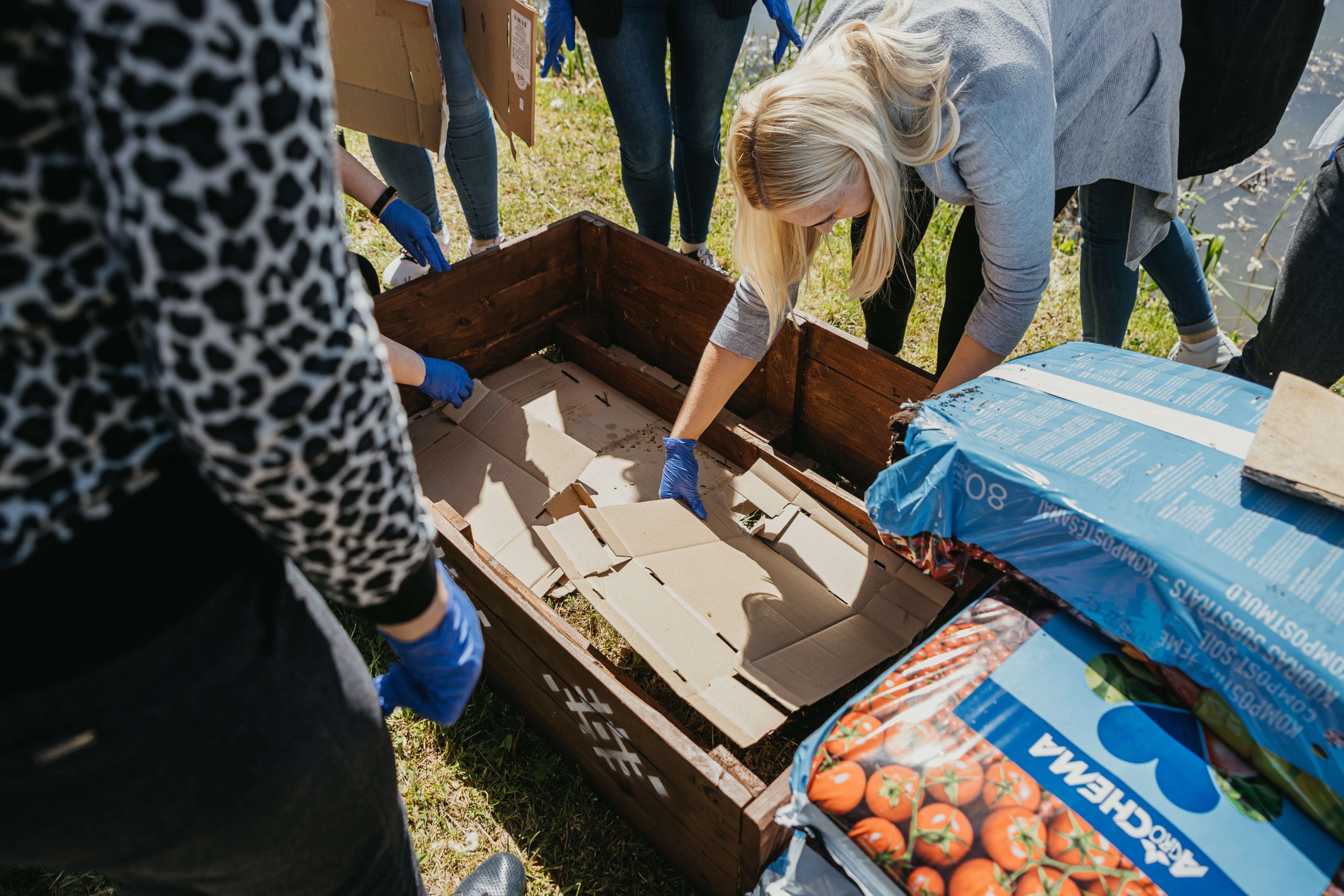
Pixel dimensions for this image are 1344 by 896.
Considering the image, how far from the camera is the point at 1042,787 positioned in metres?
1.02

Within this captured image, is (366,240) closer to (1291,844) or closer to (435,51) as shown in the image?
(435,51)

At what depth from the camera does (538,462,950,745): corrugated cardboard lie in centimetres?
152

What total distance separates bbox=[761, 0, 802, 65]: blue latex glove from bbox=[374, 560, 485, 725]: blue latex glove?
2.22 meters

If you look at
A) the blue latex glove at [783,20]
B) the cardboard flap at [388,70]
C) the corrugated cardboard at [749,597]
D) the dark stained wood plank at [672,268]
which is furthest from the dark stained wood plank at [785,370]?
the cardboard flap at [388,70]

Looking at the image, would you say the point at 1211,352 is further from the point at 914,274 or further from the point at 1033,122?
the point at 1033,122

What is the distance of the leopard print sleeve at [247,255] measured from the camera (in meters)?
0.43

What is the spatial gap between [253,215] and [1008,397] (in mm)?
1189

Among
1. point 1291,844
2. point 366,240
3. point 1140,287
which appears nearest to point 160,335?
point 1291,844

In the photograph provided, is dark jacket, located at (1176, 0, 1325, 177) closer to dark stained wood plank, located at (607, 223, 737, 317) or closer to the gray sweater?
the gray sweater

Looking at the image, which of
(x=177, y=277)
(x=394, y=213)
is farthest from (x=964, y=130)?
(x=394, y=213)

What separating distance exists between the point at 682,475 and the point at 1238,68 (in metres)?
1.52

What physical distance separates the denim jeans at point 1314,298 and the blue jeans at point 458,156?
221cm

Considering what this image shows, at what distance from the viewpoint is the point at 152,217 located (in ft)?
1.49

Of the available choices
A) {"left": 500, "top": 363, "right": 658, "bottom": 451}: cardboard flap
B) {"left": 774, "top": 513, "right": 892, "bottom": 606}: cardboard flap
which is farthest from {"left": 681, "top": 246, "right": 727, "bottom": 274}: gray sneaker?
{"left": 774, "top": 513, "right": 892, "bottom": 606}: cardboard flap
